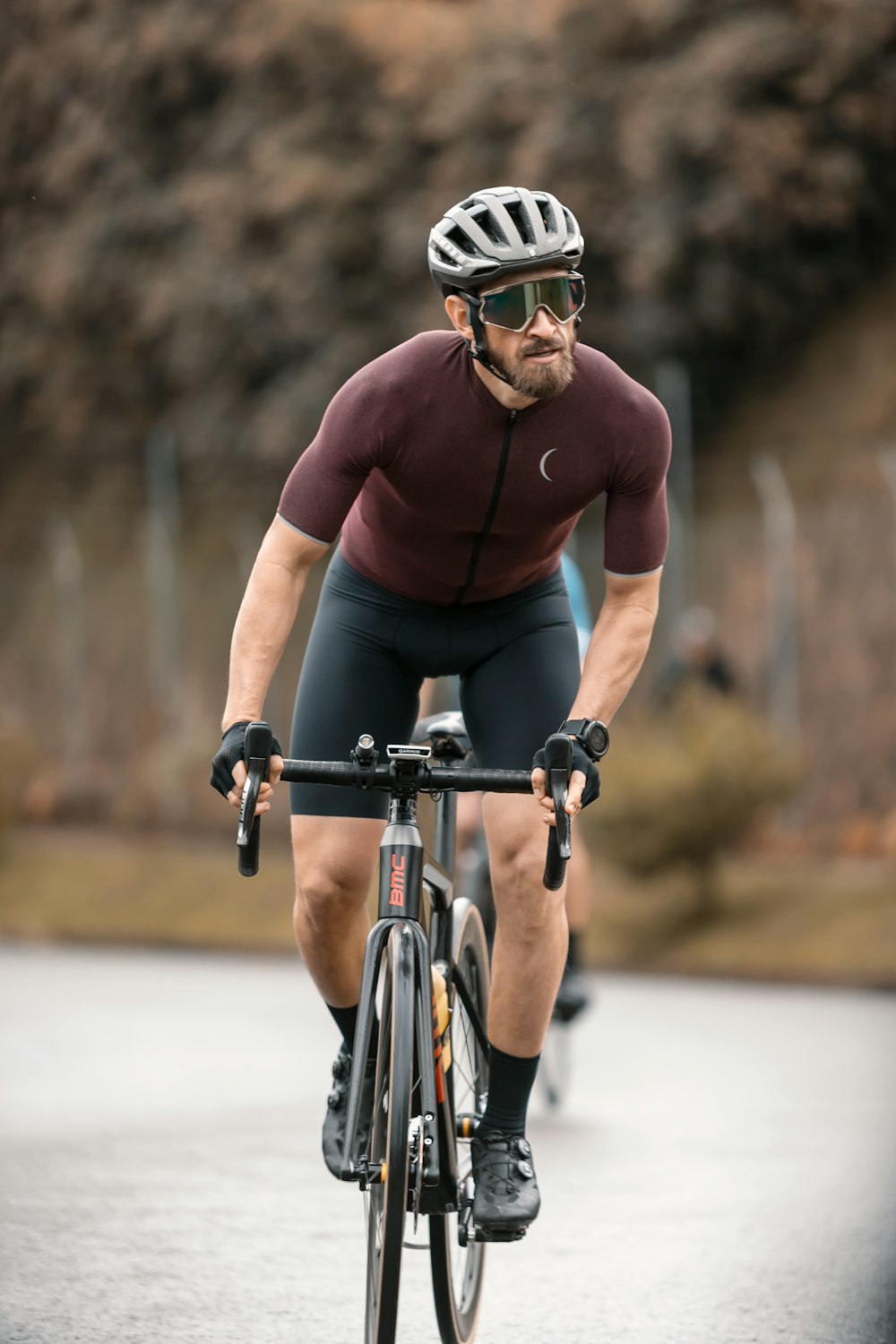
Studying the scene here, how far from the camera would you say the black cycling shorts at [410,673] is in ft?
17.4

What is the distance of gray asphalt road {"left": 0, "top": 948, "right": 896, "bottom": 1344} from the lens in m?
5.50

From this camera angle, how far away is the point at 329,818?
17.1ft

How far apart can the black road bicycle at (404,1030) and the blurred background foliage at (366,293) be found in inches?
443

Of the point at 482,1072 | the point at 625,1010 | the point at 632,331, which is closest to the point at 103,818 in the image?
the point at 632,331

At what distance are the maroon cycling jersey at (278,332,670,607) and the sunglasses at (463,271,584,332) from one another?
0.57ft

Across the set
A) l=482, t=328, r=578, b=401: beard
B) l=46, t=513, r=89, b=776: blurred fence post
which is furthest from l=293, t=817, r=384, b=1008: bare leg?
→ l=46, t=513, r=89, b=776: blurred fence post

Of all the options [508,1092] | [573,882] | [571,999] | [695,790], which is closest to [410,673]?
[508,1092]

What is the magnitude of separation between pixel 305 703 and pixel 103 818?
840 inches

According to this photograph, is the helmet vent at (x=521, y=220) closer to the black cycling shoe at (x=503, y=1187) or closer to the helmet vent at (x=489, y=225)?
the helmet vent at (x=489, y=225)

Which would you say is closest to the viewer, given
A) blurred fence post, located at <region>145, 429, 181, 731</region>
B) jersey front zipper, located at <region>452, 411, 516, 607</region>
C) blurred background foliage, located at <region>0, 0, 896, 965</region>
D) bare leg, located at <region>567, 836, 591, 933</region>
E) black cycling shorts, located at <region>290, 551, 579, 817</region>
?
jersey front zipper, located at <region>452, 411, 516, 607</region>

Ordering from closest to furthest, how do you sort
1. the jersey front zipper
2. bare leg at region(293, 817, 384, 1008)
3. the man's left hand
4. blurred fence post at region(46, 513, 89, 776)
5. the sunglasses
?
the man's left hand
the sunglasses
the jersey front zipper
bare leg at region(293, 817, 384, 1008)
blurred fence post at region(46, 513, 89, 776)

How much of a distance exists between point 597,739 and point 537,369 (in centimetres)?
80

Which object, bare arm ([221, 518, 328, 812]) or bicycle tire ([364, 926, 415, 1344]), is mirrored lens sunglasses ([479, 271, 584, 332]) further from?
bicycle tire ([364, 926, 415, 1344])

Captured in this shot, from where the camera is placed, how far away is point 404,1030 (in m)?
4.61
